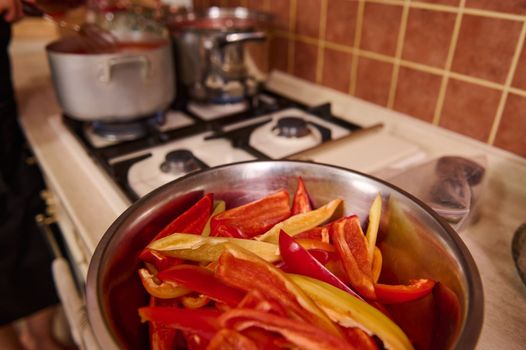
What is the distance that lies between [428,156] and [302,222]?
0.39m

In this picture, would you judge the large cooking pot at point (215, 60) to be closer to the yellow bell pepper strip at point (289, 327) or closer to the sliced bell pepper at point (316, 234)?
the sliced bell pepper at point (316, 234)

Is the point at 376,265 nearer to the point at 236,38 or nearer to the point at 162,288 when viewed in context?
the point at 162,288

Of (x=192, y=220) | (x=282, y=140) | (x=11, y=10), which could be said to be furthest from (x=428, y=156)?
(x=11, y=10)

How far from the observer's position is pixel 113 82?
0.76 metres

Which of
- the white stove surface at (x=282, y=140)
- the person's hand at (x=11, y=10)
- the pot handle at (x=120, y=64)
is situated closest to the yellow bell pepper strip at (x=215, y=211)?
the white stove surface at (x=282, y=140)

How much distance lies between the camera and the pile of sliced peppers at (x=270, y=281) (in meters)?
0.34

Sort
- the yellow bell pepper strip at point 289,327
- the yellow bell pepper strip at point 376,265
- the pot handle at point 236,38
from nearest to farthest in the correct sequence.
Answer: the yellow bell pepper strip at point 289,327 < the yellow bell pepper strip at point 376,265 < the pot handle at point 236,38

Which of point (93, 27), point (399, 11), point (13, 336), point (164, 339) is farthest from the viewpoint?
point (13, 336)

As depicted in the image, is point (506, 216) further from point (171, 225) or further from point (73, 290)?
point (73, 290)

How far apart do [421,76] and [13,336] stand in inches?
52.5

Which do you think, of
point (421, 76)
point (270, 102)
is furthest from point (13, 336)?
point (421, 76)

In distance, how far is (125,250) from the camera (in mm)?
420

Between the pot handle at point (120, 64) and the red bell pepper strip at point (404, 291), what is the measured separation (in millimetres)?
569

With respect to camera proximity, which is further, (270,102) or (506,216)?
(270,102)
